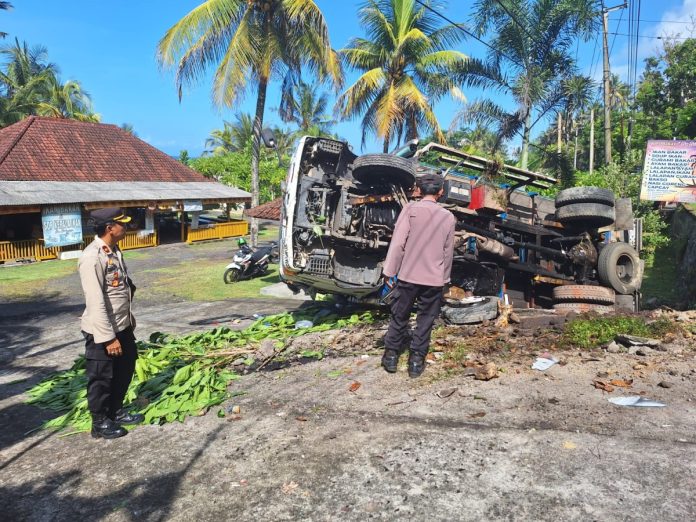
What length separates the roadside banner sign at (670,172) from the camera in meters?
13.2

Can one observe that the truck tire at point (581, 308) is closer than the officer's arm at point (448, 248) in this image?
No

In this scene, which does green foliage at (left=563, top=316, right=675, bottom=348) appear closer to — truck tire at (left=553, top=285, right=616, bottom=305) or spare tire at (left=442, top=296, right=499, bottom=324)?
spare tire at (left=442, top=296, right=499, bottom=324)

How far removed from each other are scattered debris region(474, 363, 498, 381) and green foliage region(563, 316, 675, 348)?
3.42 ft

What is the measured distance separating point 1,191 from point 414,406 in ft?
60.5

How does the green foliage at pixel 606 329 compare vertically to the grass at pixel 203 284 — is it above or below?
above

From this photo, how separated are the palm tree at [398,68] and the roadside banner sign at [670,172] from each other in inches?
287

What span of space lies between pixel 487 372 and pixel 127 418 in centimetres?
287

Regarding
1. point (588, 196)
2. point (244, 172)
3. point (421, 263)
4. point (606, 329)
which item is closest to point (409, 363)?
point (421, 263)

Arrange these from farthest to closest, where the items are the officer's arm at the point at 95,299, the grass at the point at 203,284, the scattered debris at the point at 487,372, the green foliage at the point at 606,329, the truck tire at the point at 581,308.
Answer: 1. the grass at the point at 203,284
2. the truck tire at the point at 581,308
3. the green foliage at the point at 606,329
4. the scattered debris at the point at 487,372
5. the officer's arm at the point at 95,299

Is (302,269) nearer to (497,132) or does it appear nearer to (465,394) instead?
(465,394)

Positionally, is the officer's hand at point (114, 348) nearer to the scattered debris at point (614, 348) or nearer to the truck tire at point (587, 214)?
the scattered debris at point (614, 348)

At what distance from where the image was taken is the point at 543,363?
443 cm

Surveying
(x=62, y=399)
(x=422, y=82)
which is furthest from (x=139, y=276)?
(x=422, y=82)

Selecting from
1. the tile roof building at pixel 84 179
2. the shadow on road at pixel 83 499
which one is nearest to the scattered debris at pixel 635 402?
the shadow on road at pixel 83 499
